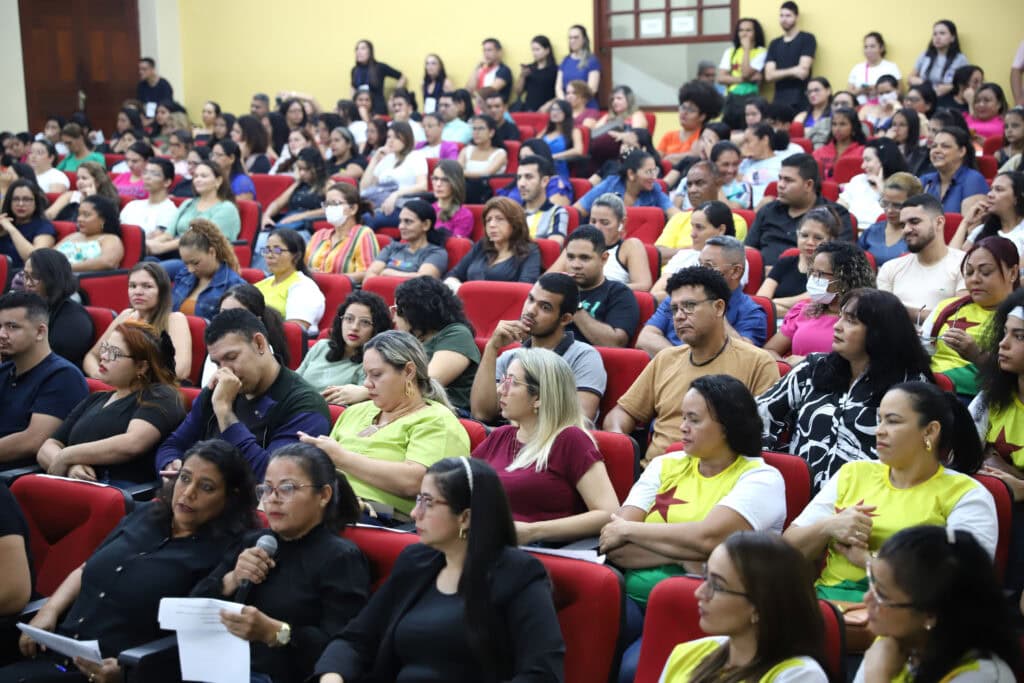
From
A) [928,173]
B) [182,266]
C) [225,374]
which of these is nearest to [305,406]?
[225,374]

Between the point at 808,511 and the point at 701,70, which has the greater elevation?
the point at 701,70

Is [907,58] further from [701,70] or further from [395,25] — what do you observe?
[395,25]

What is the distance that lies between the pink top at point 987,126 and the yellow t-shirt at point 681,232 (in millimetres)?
2987

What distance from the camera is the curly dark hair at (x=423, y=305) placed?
4023 millimetres

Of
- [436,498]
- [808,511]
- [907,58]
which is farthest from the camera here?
[907,58]

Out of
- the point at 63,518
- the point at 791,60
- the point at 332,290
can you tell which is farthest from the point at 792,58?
the point at 63,518

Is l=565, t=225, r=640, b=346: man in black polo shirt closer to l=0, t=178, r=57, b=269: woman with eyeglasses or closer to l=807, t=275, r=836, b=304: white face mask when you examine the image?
l=807, t=275, r=836, b=304: white face mask

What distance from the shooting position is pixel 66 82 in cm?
1204

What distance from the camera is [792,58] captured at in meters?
9.41

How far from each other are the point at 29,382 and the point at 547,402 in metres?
1.88

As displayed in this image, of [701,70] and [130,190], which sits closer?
[130,190]

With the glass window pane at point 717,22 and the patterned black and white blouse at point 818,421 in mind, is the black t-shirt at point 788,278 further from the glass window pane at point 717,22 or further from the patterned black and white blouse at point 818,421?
the glass window pane at point 717,22

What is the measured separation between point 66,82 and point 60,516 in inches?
395

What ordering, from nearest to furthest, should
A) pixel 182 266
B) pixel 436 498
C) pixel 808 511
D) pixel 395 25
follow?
1. pixel 436 498
2. pixel 808 511
3. pixel 182 266
4. pixel 395 25
